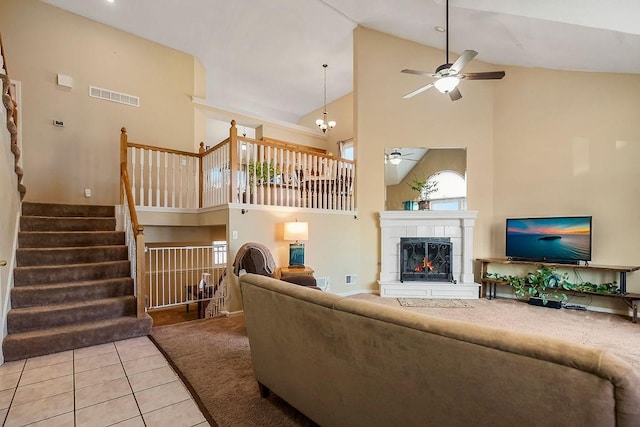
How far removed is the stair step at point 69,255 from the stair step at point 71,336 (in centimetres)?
103

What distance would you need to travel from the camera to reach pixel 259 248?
12.9ft

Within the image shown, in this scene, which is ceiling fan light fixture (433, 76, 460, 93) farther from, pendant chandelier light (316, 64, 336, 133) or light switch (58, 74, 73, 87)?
light switch (58, 74, 73, 87)

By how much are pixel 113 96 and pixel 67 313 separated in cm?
422

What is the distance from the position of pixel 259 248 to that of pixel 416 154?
12.2 feet

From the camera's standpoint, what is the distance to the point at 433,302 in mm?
5086

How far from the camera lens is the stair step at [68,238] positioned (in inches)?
155

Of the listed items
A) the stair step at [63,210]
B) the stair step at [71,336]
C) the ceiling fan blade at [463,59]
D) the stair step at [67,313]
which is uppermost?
the ceiling fan blade at [463,59]

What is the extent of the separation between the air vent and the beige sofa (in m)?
5.66

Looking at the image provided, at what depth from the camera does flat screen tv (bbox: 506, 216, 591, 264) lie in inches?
186

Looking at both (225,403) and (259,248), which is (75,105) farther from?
(225,403)

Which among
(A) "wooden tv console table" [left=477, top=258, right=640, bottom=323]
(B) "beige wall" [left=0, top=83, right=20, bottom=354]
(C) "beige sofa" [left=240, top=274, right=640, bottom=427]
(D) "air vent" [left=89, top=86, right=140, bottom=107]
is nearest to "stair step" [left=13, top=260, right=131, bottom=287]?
(B) "beige wall" [left=0, top=83, right=20, bottom=354]

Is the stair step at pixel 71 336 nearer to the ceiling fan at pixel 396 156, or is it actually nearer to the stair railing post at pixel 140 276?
the stair railing post at pixel 140 276

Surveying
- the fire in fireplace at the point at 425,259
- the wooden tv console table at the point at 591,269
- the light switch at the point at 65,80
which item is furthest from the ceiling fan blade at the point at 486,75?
the light switch at the point at 65,80

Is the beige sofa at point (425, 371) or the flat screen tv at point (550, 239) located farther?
the flat screen tv at point (550, 239)
